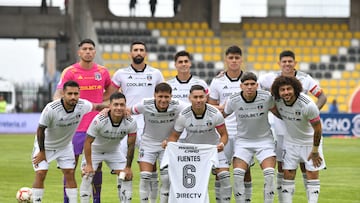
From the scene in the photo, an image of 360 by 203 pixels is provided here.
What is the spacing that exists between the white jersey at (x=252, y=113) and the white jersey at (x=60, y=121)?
6.30 ft

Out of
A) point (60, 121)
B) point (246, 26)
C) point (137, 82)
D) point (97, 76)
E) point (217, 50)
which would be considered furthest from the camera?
point (246, 26)

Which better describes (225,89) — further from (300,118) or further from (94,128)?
(94,128)

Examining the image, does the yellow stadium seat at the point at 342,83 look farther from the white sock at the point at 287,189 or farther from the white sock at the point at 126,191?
the white sock at the point at 126,191

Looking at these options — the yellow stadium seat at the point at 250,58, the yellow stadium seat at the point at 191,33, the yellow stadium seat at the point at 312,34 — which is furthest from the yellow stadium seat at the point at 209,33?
the yellow stadium seat at the point at 312,34

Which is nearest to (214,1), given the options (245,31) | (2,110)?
(245,31)

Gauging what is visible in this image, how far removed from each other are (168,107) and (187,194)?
1.25 meters

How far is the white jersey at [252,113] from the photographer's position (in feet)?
37.7

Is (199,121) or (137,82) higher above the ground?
(137,82)

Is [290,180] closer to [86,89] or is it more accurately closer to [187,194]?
[187,194]

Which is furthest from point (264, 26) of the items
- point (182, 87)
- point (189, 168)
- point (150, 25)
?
point (189, 168)

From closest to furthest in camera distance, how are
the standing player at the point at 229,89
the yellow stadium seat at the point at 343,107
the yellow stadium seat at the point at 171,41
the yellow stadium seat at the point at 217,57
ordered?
1. the standing player at the point at 229,89
2. the yellow stadium seat at the point at 343,107
3. the yellow stadium seat at the point at 217,57
4. the yellow stadium seat at the point at 171,41

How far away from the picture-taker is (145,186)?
1159cm

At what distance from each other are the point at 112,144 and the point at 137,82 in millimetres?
1230

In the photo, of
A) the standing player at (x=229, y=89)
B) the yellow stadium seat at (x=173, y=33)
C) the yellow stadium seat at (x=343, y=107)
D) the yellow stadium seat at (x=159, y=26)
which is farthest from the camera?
the yellow stadium seat at (x=159, y=26)
